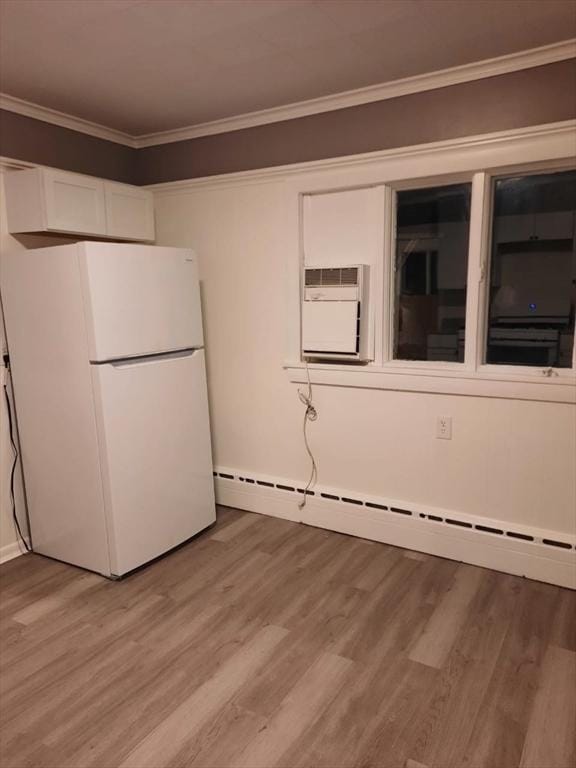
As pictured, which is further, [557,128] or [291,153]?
[291,153]

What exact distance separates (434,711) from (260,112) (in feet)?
9.62

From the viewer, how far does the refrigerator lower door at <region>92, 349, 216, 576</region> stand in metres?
2.56

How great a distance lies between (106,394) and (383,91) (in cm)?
200

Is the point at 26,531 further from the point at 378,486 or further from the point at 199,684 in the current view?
the point at 378,486

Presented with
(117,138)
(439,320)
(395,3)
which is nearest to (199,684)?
(439,320)

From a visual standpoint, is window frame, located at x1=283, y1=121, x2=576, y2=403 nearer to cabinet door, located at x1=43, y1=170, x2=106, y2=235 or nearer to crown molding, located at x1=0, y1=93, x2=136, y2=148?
cabinet door, located at x1=43, y1=170, x2=106, y2=235

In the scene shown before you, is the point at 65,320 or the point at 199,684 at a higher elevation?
the point at 65,320

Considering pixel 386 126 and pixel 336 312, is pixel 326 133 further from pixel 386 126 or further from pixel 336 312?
pixel 336 312

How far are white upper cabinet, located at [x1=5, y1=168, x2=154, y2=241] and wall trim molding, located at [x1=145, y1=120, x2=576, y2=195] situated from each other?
0.43 m

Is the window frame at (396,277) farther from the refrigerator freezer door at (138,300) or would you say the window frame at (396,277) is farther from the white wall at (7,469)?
the white wall at (7,469)

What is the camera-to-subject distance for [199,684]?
196cm

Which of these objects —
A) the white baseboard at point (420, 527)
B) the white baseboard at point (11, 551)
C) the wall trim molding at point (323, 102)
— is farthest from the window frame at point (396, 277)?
the white baseboard at point (11, 551)

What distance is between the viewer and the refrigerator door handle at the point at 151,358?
8.43 ft

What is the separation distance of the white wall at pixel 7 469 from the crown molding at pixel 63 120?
1.66ft
